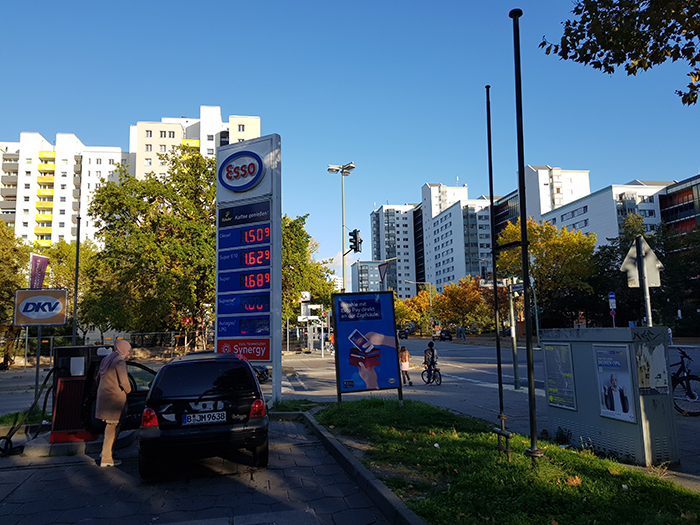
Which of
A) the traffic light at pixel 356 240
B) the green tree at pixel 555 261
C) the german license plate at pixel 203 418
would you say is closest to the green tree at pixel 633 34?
the german license plate at pixel 203 418

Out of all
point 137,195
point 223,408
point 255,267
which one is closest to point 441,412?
point 223,408

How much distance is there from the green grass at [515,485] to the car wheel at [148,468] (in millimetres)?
2632

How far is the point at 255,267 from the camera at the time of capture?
39.3ft

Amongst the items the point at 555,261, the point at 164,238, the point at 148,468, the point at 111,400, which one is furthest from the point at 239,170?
the point at 555,261

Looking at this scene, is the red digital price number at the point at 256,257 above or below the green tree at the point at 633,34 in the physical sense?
below

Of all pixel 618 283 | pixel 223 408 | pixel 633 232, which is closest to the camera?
pixel 223 408

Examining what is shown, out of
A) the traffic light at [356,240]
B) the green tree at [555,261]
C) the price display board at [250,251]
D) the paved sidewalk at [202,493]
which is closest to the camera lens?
the paved sidewalk at [202,493]

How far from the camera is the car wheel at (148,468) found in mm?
6008

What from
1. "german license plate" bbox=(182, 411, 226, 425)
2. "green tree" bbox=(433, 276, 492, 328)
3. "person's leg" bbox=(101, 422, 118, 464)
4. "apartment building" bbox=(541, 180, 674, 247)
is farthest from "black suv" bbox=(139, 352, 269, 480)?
"apartment building" bbox=(541, 180, 674, 247)

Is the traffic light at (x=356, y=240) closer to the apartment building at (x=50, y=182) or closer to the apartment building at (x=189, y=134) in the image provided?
the apartment building at (x=189, y=134)

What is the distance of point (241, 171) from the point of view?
1275 cm

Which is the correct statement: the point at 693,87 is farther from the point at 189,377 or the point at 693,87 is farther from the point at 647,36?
the point at 189,377

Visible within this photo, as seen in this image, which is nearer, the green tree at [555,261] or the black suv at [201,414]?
the black suv at [201,414]

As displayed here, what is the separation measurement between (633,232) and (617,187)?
31.2 m
